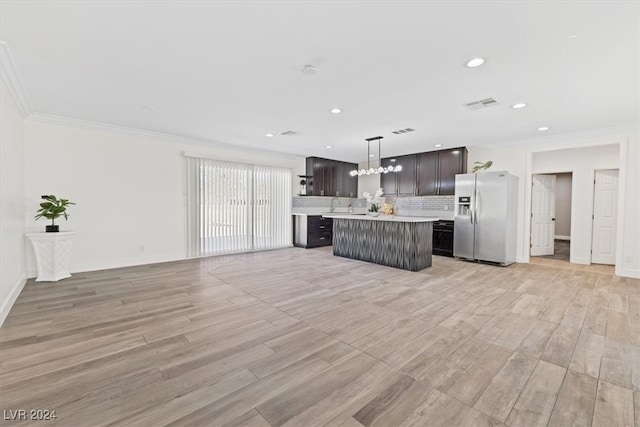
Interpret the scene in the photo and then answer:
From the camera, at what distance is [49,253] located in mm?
4207

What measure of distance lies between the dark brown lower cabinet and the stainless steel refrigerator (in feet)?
11.2

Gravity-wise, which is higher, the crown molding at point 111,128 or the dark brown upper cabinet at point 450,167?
the crown molding at point 111,128

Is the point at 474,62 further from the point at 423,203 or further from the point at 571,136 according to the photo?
the point at 423,203

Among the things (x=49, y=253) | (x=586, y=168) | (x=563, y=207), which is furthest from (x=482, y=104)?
(x=563, y=207)

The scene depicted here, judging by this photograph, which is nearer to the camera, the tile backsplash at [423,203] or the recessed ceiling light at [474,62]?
the recessed ceiling light at [474,62]

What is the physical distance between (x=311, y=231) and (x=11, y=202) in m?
5.65

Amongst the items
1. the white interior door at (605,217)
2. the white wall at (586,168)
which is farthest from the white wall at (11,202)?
the white interior door at (605,217)

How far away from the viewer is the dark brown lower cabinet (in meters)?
7.66

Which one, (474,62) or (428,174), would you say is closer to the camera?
(474,62)

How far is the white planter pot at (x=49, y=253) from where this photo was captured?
4137mm

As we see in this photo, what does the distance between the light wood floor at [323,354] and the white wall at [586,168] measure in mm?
1352

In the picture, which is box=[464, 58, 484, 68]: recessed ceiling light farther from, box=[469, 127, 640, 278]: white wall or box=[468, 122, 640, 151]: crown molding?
box=[469, 127, 640, 278]: white wall

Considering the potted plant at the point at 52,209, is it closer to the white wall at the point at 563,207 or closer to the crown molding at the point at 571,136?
the crown molding at the point at 571,136

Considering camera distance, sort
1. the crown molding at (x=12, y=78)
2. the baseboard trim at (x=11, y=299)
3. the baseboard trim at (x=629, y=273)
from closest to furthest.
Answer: the crown molding at (x=12, y=78)
the baseboard trim at (x=11, y=299)
the baseboard trim at (x=629, y=273)
